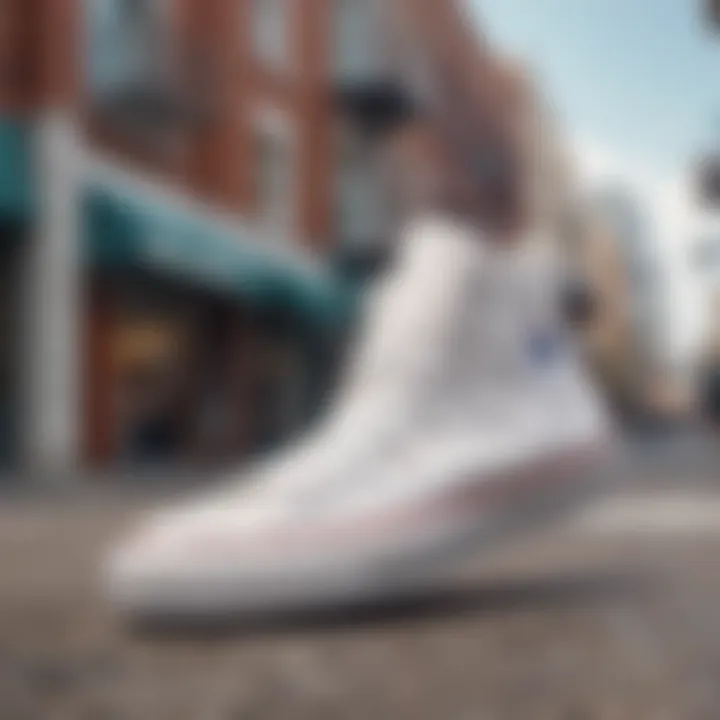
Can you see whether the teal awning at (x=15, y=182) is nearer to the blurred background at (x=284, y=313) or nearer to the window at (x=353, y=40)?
the blurred background at (x=284, y=313)

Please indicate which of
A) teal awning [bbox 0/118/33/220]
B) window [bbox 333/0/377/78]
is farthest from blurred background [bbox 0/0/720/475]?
teal awning [bbox 0/118/33/220]

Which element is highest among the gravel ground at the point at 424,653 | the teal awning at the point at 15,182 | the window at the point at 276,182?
the teal awning at the point at 15,182

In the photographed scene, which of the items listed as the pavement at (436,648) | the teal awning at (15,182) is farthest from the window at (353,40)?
the teal awning at (15,182)

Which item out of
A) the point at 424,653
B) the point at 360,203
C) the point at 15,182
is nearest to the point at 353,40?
the point at 360,203

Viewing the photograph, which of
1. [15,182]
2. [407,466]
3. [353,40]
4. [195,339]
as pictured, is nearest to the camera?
[353,40]

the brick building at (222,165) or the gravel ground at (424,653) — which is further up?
the brick building at (222,165)

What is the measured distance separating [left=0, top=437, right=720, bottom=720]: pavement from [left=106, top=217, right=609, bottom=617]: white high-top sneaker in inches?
0.8

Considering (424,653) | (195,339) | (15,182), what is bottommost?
(424,653)

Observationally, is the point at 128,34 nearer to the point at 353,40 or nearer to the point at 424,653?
the point at 353,40

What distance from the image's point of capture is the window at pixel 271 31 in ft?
1.49

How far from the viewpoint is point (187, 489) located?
598 mm

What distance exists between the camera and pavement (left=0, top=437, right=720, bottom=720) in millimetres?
439

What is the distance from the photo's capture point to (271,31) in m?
0.46

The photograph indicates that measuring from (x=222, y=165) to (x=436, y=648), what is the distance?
181 mm
